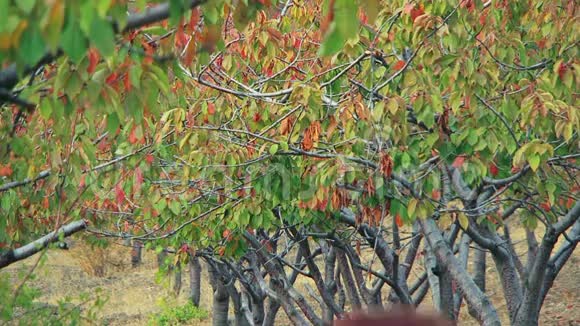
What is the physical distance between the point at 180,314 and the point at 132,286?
22.6ft

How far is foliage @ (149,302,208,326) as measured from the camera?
21812 millimetres

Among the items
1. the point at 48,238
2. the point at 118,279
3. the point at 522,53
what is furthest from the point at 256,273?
the point at 118,279

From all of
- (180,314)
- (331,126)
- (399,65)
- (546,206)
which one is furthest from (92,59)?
(180,314)

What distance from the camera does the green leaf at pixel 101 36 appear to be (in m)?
2.34

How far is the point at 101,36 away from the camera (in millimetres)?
2348

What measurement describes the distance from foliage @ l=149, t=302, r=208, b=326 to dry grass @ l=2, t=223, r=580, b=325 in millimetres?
255

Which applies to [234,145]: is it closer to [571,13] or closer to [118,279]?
[571,13]

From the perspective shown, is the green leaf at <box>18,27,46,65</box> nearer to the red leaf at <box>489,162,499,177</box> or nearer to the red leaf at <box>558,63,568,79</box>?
the red leaf at <box>558,63,568,79</box>

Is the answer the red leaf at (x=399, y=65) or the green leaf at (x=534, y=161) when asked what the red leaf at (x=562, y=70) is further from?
the red leaf at (x=399, y=65)

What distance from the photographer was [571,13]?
720 cm

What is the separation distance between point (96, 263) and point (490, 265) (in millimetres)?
14001

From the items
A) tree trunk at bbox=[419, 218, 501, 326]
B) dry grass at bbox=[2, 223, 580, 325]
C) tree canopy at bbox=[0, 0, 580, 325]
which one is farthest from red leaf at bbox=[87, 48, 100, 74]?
dry grass at bbox=[2, 223, 580, 325]

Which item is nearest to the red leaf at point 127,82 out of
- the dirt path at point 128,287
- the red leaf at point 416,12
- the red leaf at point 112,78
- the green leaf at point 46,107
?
the red leaf at point 112,78

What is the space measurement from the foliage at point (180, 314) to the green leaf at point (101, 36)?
1945 centimetres
